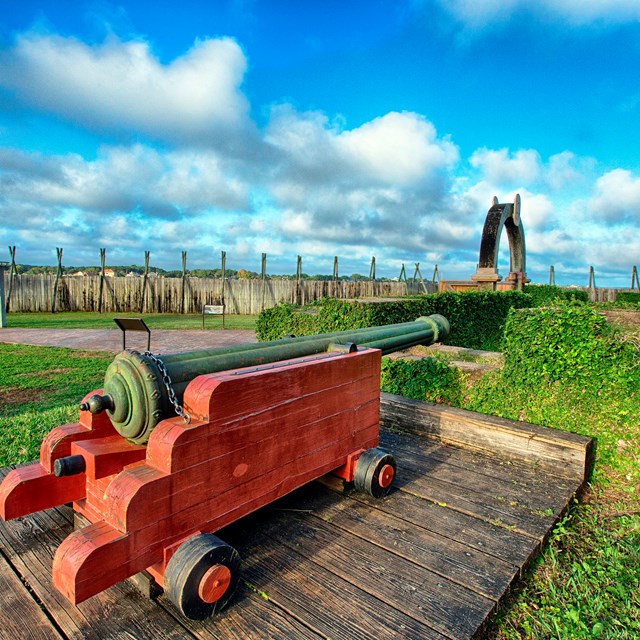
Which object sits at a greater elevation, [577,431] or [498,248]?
[498,248]

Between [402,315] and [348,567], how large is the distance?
4792 mm

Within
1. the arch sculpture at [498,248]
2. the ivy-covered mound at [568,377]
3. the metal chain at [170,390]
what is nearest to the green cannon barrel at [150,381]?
the metal chain at [170,390]

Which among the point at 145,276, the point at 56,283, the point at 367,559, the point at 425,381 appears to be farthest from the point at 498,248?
the point at 56,283

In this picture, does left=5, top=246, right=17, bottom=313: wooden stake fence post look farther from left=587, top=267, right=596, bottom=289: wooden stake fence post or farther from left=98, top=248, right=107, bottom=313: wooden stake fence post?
left=587, top=267, right=596, bottom=289: wooden stake fence post

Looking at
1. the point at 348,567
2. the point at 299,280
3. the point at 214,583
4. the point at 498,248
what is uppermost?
the point at 498,248

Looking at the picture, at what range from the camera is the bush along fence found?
21.3 meters

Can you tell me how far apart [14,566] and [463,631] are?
176 cm

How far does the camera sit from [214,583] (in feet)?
5.24

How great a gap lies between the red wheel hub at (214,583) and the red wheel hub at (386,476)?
1.01m

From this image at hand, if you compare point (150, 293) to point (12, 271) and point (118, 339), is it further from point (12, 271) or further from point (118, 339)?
point (118, 339)

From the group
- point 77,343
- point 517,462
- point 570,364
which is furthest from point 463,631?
point 77,343

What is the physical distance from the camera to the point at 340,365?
2.33m

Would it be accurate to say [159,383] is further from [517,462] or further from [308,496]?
[517,462]

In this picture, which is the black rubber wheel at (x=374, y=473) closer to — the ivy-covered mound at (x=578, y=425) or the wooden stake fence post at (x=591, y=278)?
the ivy-covered mound at (x=578, y=425)
